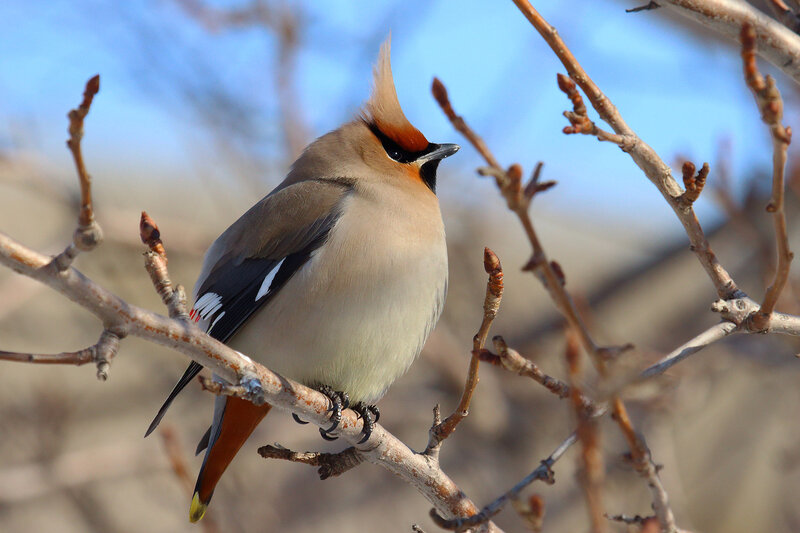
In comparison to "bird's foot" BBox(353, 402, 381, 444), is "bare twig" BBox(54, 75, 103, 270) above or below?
above

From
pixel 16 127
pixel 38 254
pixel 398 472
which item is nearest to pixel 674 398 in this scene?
pixel 398 472

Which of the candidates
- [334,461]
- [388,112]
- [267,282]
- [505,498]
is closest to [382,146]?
[388,112]

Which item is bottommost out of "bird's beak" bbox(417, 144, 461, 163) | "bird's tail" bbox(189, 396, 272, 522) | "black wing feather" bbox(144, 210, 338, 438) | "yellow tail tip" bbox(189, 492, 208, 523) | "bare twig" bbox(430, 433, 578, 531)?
"yellow tail tip" bbox(189, 492, 208, 523)

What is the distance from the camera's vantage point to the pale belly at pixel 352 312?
124 inches

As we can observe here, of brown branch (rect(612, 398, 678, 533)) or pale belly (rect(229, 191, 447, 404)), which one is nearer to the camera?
brown branch (rect(612, 398, 678, 533))

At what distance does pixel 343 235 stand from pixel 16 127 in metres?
3.14

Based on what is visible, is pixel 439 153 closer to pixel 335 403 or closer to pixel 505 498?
pixel 335 403

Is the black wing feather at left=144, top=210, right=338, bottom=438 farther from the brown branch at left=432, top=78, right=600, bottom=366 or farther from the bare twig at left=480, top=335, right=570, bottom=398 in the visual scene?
the brown branch at left=432, top=78, right=600, bottom=366

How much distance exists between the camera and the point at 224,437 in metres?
3.27

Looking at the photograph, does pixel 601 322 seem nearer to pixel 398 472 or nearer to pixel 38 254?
pixel 398 472

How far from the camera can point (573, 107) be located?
213 cm

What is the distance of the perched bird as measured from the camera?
10.4 feet

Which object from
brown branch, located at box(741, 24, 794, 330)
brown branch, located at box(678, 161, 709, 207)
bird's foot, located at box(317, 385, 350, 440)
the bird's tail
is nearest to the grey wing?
the bird's tail

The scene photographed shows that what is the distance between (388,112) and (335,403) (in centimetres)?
152
